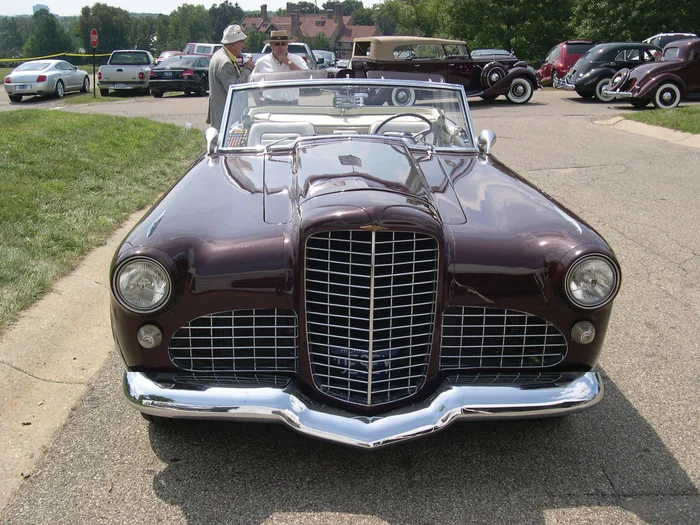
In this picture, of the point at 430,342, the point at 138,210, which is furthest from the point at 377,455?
the point at 138,210

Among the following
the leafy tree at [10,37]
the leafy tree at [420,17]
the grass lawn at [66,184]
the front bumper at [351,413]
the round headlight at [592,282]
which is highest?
the round headlight at [592,282]

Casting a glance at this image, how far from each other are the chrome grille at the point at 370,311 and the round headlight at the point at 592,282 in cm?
57

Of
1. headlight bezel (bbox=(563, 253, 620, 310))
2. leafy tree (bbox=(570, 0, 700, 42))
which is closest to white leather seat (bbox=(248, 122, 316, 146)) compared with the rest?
headlight bezel (bbox=(563, 253, 620, 310))

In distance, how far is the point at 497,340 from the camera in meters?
2.88

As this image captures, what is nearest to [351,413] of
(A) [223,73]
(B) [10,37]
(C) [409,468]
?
(C) [409,468]

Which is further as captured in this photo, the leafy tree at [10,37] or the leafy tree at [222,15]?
the leafy tree at [222,15]

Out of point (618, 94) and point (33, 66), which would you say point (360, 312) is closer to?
point (618, 94)

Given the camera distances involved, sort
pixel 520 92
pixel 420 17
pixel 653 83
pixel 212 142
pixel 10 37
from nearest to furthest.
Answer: pixel 212 142, pixel 653 83, pixel 520 92, pixel 420 17, pixel 10 37

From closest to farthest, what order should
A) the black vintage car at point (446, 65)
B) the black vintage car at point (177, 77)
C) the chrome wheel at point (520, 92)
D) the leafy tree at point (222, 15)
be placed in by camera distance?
1. the black vintage car at point (446, 65)
2. the chrome wheel at point (520, 92)
3. the black vintage car at point (177, 77)
4. the leafy tree at point (222, 15)

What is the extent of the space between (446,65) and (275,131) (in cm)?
1306

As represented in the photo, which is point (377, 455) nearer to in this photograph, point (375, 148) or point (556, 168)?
point (375, 148)

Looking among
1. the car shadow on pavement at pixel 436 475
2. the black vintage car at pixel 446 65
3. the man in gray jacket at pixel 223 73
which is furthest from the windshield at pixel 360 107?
the black vintage car at pixel 446 65

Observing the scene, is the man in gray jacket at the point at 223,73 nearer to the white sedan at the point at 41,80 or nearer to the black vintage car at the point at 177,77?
the black vintage car at the point at 177,77

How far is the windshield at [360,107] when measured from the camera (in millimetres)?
4582
